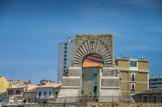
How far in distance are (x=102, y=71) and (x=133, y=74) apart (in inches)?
1137

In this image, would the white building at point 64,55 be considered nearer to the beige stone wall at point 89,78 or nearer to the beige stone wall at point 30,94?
the beige stone wall at point 30,94

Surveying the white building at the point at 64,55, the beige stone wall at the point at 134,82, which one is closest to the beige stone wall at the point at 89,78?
the beige stone wall at the point at 134,82

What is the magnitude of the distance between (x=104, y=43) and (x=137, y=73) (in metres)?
29.1

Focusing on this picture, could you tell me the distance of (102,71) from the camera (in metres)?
37.2

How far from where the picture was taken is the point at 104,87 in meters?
35.8

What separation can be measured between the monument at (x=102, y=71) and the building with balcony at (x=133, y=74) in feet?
87.7

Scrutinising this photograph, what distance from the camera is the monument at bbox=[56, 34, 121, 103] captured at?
35.7m

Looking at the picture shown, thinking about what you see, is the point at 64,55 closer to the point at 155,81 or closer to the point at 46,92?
the point at 155,81

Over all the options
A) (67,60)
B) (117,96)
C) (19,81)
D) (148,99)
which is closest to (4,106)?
(117,96)

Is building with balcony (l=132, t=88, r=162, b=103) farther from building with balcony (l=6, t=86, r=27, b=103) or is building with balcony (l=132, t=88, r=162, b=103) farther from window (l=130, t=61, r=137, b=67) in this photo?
building with balcony (l=6, t=86, r=27, b=103)

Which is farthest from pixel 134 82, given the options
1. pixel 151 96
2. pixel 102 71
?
pixel 102 71

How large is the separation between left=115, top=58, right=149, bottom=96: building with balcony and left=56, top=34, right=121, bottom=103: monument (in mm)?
26716

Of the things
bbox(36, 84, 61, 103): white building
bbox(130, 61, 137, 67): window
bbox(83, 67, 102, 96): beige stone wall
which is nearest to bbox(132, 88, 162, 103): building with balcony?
bbox(83, 67, 102, 96): beige stone wall

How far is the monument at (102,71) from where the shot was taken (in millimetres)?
35719
